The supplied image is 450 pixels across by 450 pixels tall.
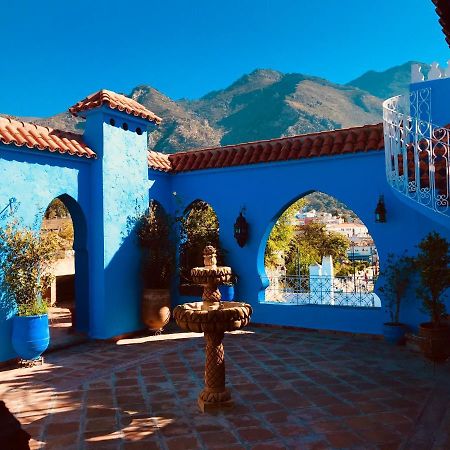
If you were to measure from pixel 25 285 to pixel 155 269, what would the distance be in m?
2.94

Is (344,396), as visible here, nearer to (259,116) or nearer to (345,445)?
(345,445)

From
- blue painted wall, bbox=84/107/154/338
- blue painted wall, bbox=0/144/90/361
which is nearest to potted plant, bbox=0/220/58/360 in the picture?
blue painted wall, bbox=0/144/90/361

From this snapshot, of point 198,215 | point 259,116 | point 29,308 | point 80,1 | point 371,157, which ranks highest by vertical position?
point 259,116

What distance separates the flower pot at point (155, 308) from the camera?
357 inches

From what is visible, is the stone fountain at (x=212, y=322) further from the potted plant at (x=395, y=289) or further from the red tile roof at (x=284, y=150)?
the red tile roof at (x=284, y=150)

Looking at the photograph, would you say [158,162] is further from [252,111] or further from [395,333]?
[252,111]

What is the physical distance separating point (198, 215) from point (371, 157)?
4.36 m

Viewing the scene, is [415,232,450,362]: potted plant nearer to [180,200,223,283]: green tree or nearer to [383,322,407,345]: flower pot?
[383,322,407,345]: flower pot

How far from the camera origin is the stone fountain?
4812mm

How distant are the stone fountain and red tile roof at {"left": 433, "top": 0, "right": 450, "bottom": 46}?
3.39m

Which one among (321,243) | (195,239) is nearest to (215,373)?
(195,239)

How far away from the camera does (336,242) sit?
106 ft

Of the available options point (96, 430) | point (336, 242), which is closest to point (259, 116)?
point (336, 242)

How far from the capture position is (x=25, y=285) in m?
6.92
